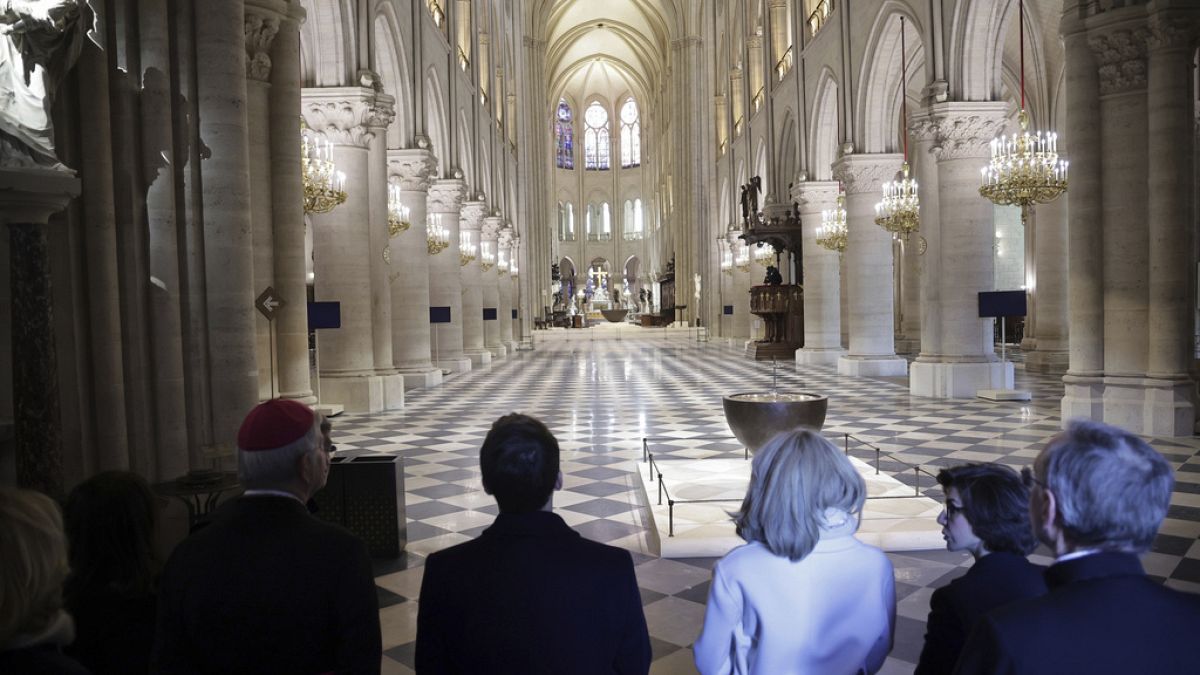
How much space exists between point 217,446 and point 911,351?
21610 mm

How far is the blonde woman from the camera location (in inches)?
83.4

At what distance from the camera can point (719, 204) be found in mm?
36562

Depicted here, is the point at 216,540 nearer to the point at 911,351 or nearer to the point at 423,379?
the point at 423,379

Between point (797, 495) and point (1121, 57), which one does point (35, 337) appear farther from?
point (1121, 57)

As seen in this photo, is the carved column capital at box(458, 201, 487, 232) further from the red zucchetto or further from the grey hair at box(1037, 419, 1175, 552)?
the grey hair at box(1037, 419, 1175, 552)

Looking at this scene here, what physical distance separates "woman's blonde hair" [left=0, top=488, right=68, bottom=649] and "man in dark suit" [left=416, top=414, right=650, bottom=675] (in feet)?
2.61

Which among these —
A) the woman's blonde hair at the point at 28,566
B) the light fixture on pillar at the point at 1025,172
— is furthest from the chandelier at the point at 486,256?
the woman's blonde hair at the point at 28,566

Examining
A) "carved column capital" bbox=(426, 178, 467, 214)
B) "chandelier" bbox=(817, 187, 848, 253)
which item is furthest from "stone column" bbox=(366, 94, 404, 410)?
"chandelier" bbox=(817, 187, 848, 253)

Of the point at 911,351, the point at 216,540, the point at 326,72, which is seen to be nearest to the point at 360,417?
the point at 326,72

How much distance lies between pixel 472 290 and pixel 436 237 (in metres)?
5.57

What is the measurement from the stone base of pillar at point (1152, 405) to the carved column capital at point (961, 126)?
532 centimetres

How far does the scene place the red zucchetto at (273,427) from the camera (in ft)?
7.23

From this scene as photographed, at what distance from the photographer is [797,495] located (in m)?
2.10

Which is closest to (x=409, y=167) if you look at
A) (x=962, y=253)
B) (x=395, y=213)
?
(x=395, y=213)
